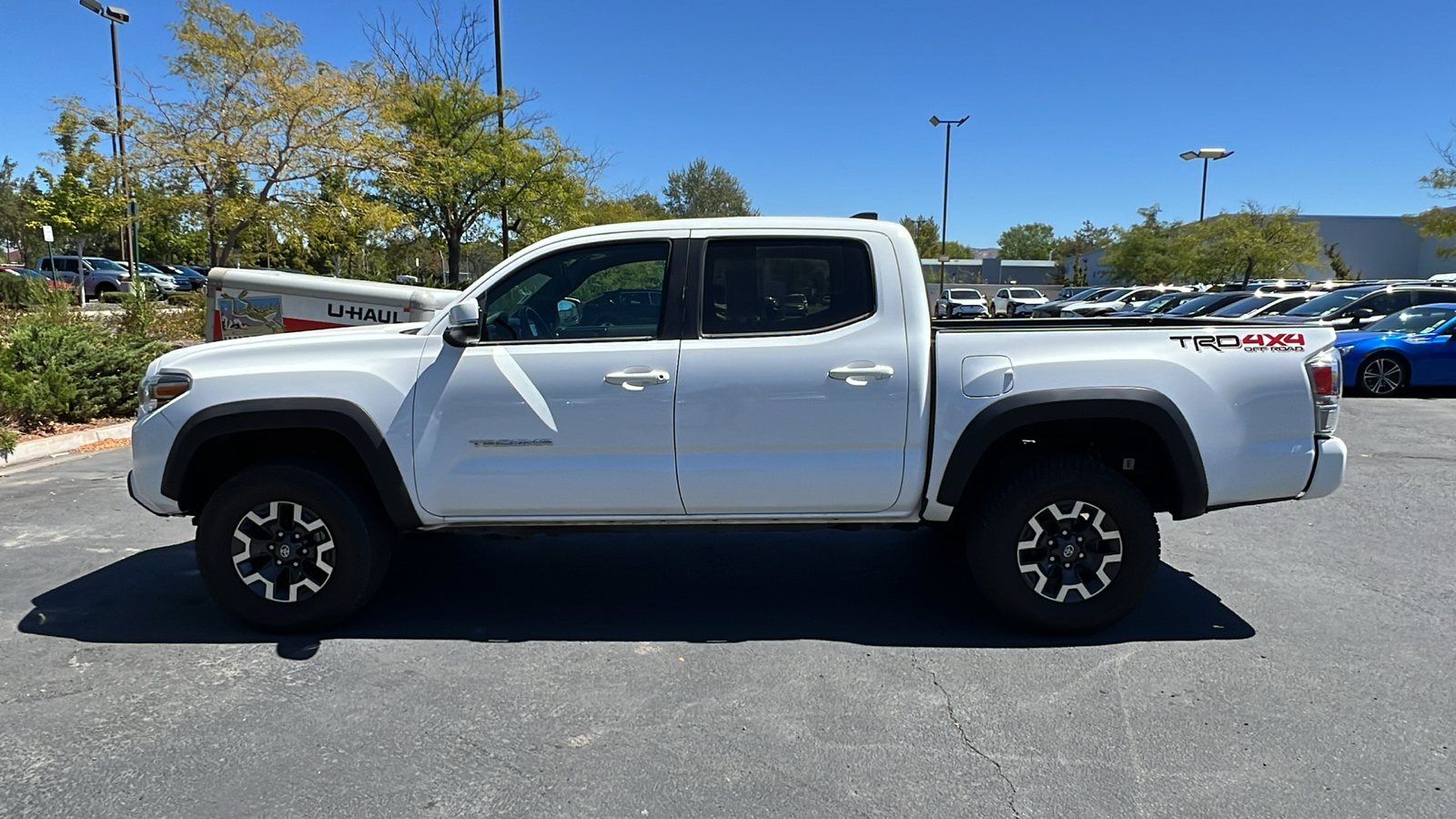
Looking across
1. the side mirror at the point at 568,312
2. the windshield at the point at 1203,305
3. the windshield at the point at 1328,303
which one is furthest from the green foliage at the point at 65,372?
the windshield at the point at 1203,305

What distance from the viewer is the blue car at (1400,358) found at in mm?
12008

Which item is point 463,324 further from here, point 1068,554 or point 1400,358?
point 1400,358

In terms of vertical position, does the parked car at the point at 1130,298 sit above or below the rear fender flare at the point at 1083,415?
above

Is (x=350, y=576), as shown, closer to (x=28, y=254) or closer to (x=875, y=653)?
(x=875, y=653)

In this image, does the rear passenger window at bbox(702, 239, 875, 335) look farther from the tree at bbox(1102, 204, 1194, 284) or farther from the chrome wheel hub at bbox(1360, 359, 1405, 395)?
the tree at bbox(1102, 204, 1194, 284)

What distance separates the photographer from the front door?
388 centimetres

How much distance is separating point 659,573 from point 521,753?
1.93 meters

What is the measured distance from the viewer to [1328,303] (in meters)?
15.1

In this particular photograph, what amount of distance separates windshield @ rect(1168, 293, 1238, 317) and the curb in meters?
17.9

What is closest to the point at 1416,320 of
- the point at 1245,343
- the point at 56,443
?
the point at 1245,343

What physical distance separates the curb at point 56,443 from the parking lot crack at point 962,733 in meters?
8.30

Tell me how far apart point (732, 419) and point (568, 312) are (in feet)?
3.03

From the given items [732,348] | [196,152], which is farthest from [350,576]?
[196,152]

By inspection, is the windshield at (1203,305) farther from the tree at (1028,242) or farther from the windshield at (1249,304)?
the tree at (1028,242)
